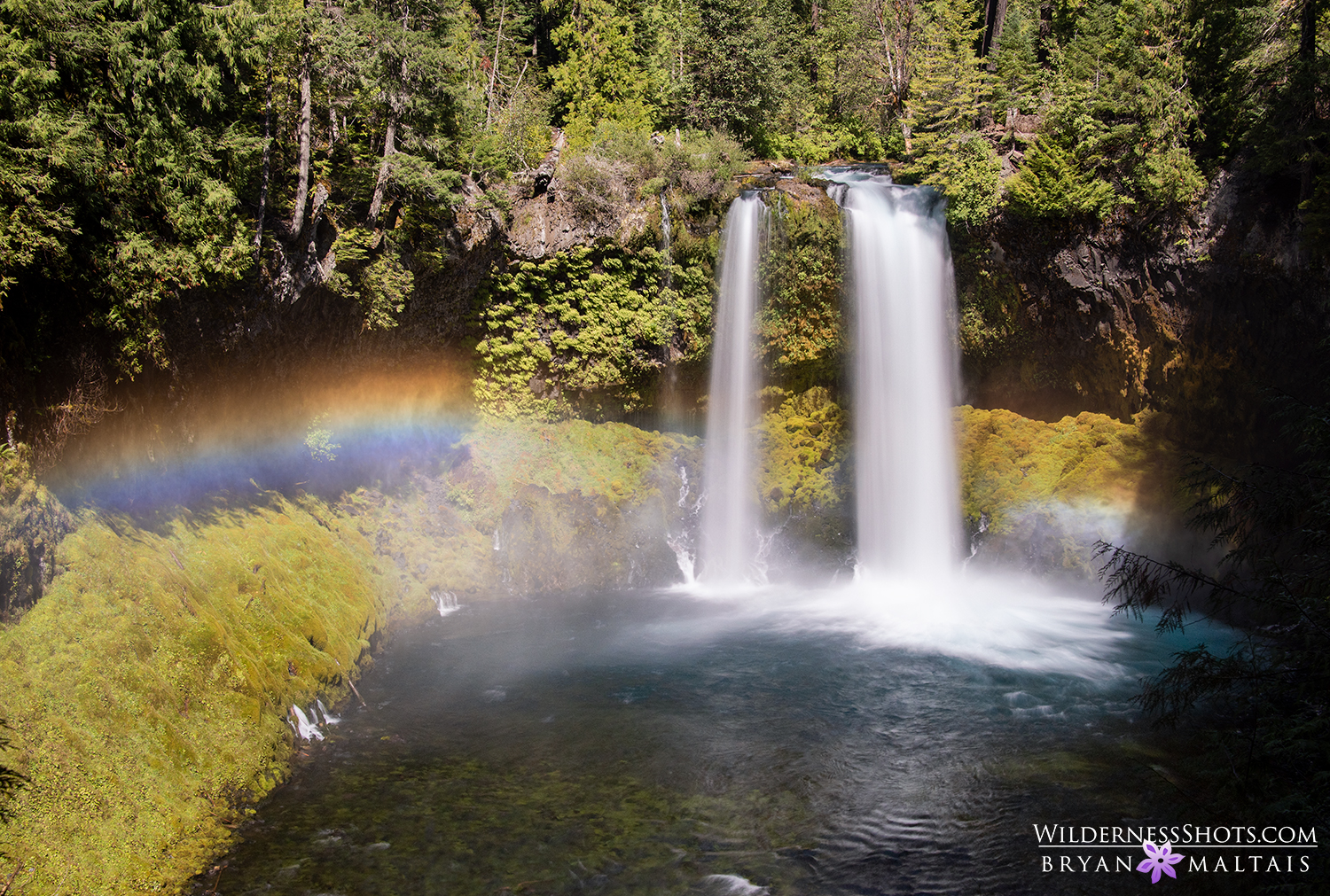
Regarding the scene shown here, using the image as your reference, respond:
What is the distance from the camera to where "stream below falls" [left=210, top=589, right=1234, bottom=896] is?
284 inches

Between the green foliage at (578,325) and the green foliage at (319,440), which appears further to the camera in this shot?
the green foliage at (578,325)

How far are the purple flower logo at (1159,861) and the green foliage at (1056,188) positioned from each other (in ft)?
48.8

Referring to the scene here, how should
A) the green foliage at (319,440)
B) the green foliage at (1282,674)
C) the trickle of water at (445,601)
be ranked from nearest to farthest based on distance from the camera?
the green foliage at (1282,674) → the green foliage at (319,440) → the trickle of water at (445,601)

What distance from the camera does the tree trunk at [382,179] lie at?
50.4ft

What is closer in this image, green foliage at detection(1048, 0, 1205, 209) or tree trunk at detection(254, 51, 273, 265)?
tree trunk at detection(254, 51, 273, 265)

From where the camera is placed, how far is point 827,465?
20547 millimetres

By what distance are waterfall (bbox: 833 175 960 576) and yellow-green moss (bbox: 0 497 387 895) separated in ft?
43.1

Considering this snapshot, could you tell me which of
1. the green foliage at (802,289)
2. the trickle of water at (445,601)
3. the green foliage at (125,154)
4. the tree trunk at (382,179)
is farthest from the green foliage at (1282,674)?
the tree trunk at (382,179)

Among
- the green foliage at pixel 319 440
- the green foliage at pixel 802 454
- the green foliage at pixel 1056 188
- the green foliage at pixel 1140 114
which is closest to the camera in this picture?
the green foliage at pixel 1140 114

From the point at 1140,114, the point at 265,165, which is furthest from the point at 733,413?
the point at 265,165

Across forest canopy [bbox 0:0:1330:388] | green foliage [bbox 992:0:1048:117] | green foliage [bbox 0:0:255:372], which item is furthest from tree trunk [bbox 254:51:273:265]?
green foliage [bbox 992:0:1048:117]

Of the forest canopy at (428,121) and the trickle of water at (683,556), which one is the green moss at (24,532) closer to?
the forest canopy at (428,121)

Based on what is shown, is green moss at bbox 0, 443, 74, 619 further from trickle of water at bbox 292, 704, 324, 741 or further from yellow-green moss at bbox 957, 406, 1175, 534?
yellow-green moss at bbox 957, 406, 1175, 534

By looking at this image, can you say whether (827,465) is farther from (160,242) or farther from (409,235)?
(160,242)
